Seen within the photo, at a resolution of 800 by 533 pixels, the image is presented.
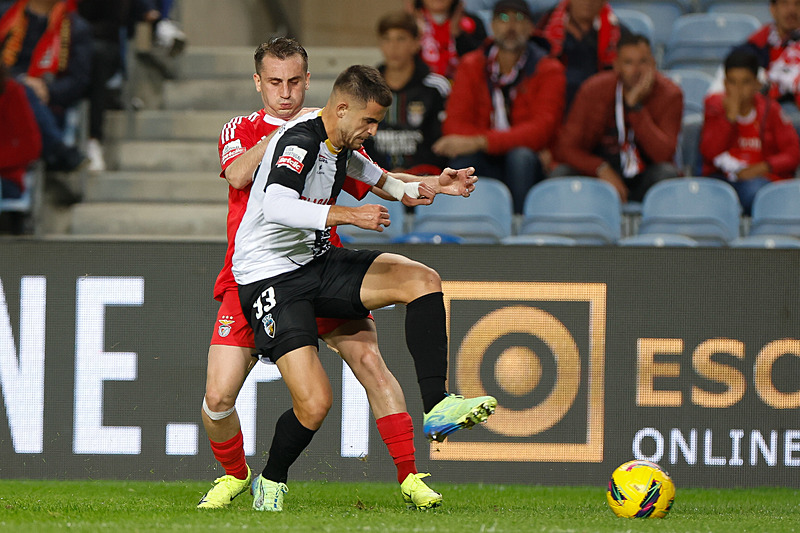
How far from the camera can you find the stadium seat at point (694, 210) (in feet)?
23.0

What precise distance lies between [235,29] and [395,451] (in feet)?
26.7

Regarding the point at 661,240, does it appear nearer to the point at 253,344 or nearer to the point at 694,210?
the point at 694,210

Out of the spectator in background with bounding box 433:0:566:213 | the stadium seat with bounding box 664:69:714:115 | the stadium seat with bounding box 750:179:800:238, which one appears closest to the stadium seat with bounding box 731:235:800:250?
the stadium seat with bounding box 750:179:800:238

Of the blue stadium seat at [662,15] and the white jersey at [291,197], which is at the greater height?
the blue stadium seat at [662,15]

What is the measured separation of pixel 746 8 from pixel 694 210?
4008 millimetres

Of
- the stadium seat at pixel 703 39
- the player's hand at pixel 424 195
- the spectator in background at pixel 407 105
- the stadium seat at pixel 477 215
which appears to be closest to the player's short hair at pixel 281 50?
the player's hand at pixel 424 195

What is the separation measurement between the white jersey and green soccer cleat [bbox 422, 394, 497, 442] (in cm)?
79

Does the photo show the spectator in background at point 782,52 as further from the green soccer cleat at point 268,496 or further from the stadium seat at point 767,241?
the green soccer cleat at point 268,496

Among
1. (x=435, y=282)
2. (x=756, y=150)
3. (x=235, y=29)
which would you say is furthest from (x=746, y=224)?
(x=235, y=29)

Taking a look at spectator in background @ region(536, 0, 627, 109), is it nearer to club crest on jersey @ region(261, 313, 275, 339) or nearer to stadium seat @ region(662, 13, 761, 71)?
stadium seat @ region(662, 13, 761, 71)

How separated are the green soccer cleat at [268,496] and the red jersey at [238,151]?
2.73 ft

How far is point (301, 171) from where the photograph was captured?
3771 millimetres

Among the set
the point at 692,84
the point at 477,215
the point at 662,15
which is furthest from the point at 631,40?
the point at 662,15

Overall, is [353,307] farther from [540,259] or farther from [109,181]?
[109,181]
